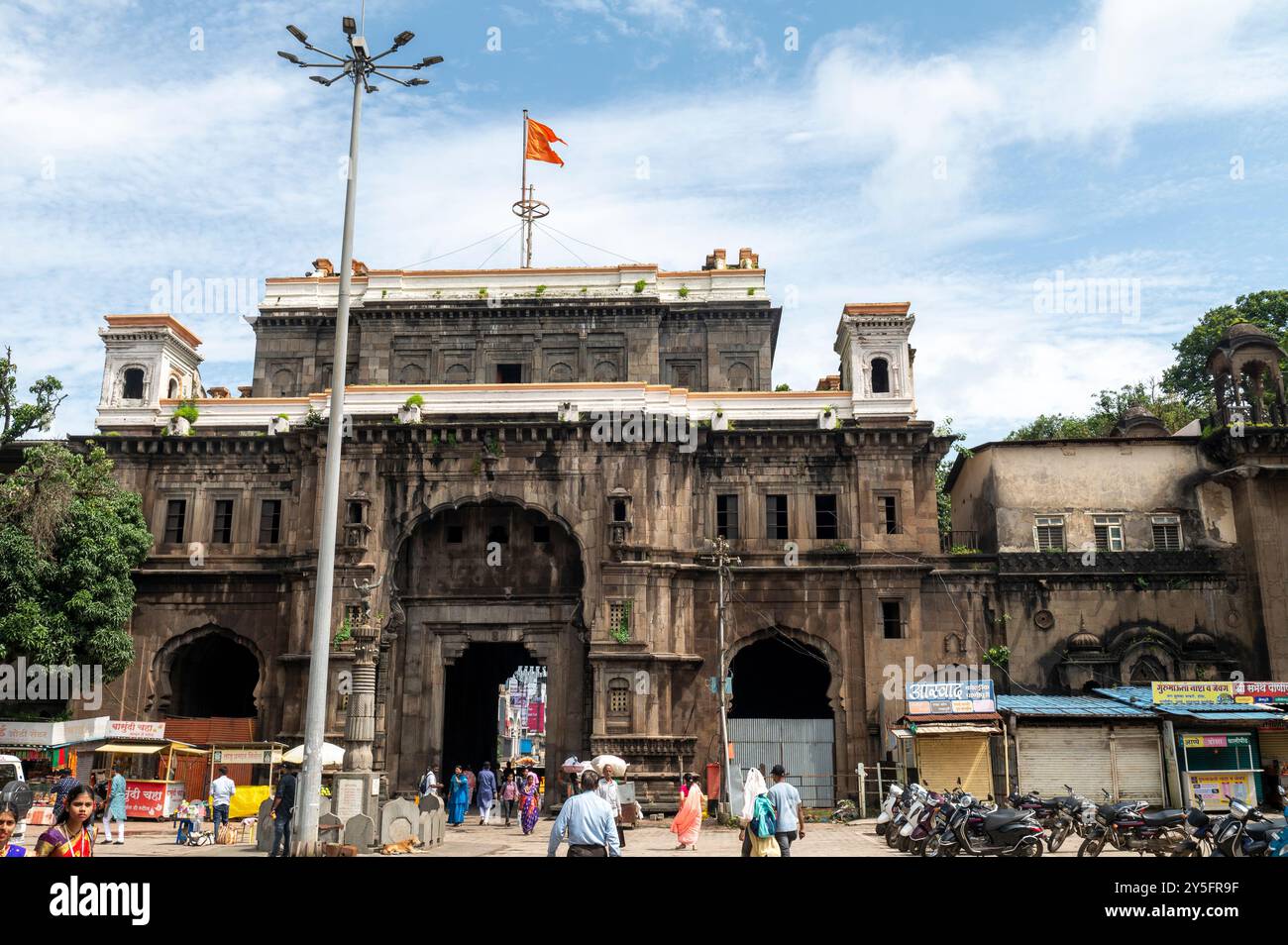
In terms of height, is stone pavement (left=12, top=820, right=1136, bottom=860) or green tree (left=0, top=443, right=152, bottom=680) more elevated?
green tree (left=0, top=443, right=152, bottom=680)

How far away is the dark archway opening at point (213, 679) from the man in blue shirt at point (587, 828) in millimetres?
28419

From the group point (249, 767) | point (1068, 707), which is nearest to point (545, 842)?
point (249, 767)

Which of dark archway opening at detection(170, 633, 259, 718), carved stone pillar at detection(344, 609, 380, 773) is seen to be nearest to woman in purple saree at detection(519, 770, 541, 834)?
carved stone pillar at detection(344, 609, 380, 773)

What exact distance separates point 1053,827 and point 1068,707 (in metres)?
8.99

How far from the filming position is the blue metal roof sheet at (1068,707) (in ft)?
Answer: 90.7

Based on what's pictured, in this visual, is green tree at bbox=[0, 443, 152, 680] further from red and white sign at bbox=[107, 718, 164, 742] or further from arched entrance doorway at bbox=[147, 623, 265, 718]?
red and white sign at bbox=[107, 718, 164, 742]

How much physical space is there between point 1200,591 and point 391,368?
2941cm

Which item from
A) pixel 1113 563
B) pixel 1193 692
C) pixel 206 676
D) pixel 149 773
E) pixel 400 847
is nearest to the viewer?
pixel 400 847

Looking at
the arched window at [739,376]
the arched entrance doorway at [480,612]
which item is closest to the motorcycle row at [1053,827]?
the arched entrance doorway at [480,612]

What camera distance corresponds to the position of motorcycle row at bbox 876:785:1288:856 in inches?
688

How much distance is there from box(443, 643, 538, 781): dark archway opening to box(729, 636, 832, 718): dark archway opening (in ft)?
27.5

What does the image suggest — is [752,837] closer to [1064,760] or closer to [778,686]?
[1064,760]

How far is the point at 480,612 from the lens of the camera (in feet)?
111
